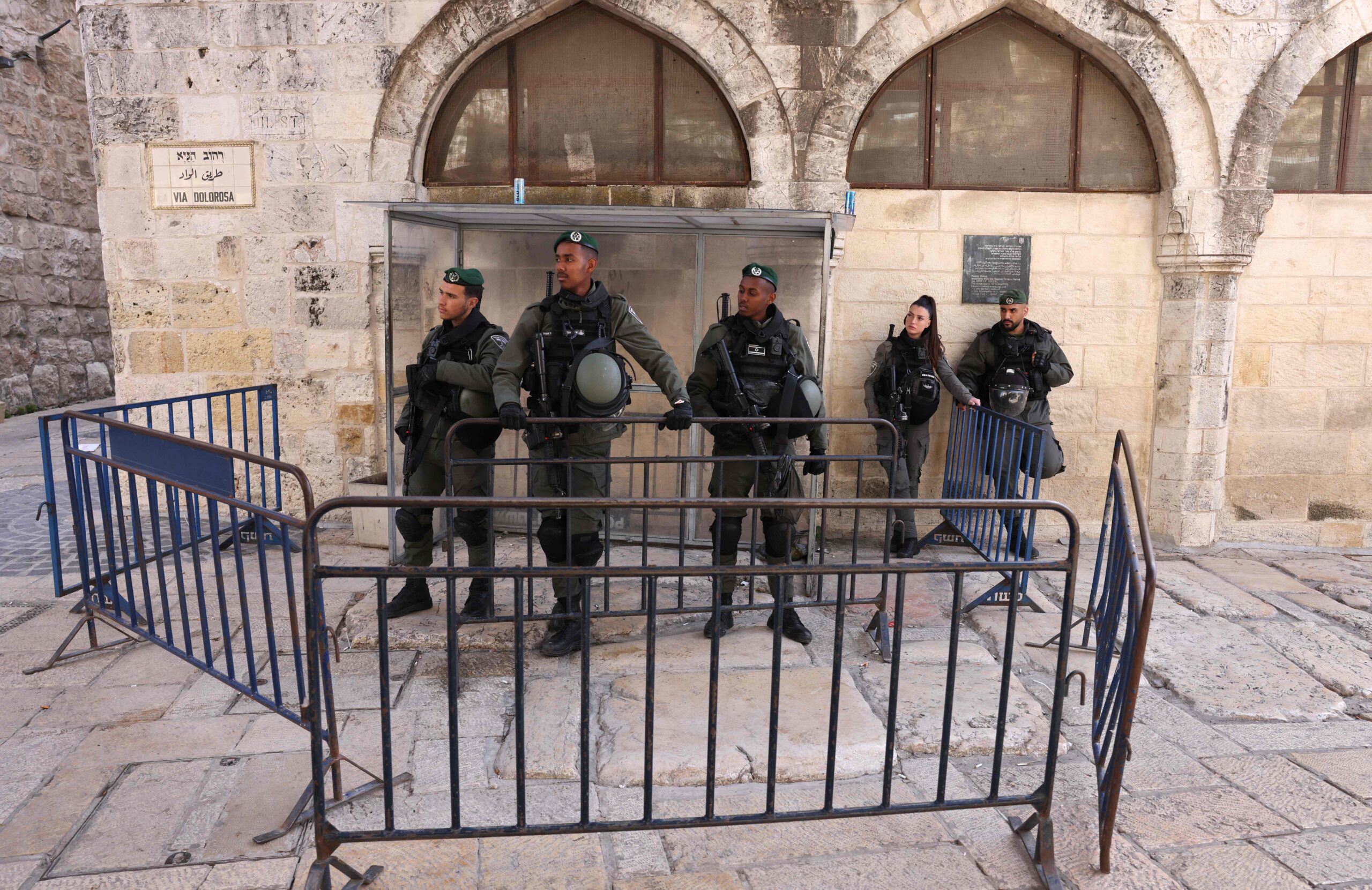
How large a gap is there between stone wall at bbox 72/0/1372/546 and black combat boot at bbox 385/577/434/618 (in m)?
1.99

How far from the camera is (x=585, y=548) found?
14.7 feet

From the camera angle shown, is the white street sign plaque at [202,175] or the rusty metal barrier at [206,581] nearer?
the rusty metal barrier at [206,581]

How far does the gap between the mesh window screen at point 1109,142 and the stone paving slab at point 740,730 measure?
445cm

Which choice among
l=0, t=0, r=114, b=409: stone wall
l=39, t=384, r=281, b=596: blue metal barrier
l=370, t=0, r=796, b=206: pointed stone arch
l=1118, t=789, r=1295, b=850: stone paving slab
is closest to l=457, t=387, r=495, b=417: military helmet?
l=39, t=384, r=281, b=596: blue metal barrier

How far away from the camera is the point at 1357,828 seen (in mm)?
3084

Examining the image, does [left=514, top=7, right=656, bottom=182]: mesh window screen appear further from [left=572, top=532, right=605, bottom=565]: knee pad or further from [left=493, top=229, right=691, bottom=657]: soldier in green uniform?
[left=572, top=532, right=605, bottom=565]: knee pad

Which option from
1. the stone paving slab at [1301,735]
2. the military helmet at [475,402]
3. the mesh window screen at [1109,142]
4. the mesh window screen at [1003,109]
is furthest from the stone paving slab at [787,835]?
the mesh window screen at [1109,142]

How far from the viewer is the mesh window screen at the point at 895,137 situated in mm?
6559

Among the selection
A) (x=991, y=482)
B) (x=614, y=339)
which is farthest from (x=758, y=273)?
(x=991, y=482)

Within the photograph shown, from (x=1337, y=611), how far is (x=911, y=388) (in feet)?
9.09

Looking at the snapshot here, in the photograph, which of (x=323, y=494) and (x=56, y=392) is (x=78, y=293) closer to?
(x=56, y=392)

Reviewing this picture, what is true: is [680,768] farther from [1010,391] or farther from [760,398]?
[1010,391]

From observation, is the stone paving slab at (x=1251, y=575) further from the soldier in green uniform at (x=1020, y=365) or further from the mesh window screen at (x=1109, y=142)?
the mesh window screen at (x=1109, y=142)

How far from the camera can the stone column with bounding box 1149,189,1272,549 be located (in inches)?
250
